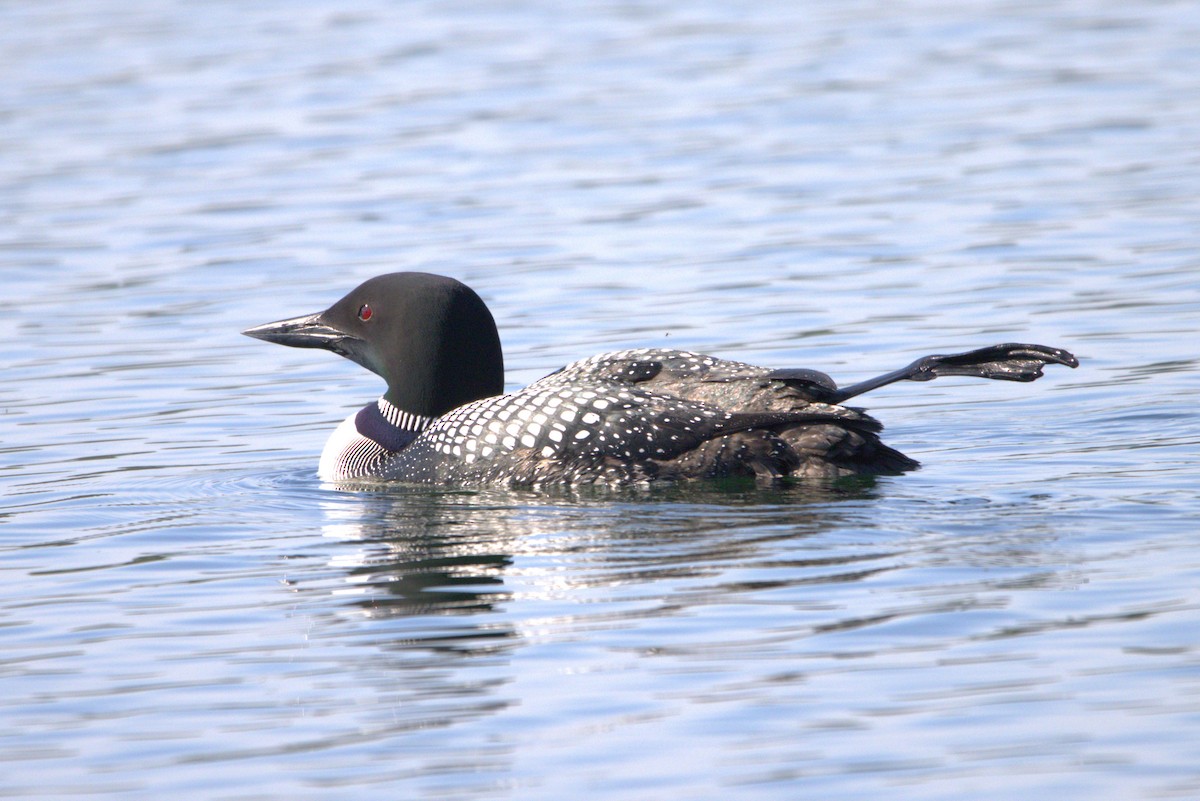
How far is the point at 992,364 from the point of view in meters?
5.54

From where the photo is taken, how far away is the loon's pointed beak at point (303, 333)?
6.59m

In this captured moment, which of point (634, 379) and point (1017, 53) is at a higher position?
point (1017, 53)

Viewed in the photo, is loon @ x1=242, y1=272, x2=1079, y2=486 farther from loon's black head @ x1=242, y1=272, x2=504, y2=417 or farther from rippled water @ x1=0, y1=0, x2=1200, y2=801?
rippled water @ x1=0, y1=0, x2=1200, y2=801

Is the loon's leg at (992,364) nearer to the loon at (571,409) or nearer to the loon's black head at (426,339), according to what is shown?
the loon at (571,409)

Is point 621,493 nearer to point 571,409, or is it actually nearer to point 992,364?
point 571,409

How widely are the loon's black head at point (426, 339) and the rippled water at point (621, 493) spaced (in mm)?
456

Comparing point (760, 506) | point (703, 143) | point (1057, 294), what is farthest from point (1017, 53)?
point (760, 506)

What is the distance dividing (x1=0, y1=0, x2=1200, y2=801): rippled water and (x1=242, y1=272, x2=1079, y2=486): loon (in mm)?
120

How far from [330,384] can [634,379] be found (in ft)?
7.45

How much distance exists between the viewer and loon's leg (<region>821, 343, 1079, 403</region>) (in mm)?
5500

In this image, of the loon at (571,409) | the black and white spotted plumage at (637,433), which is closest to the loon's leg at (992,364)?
the loon at (571,409)

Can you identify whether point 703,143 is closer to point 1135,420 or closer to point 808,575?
point 1135,420

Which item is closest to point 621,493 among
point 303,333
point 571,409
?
point 571,409

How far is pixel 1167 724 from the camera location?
11.6 ft
